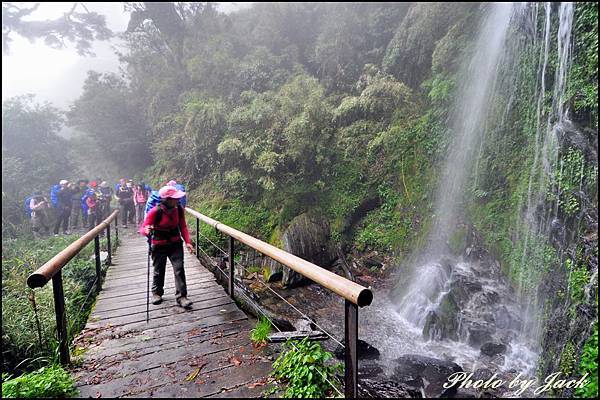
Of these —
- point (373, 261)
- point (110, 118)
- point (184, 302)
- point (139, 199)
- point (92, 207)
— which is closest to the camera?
point (184, 302)

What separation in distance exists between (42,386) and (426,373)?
5566mm

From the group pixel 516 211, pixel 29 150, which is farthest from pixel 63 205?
pixel 516 211

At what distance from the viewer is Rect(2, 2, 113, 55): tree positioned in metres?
17.6

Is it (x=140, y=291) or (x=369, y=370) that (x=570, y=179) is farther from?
(x=140, y=291)

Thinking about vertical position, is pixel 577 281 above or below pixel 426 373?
above

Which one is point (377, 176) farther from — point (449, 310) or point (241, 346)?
point (241, 346)

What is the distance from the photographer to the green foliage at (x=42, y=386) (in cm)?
223

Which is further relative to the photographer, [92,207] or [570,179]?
[92,207]

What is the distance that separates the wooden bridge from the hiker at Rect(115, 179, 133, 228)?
8.63 metres

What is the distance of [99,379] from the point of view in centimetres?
259

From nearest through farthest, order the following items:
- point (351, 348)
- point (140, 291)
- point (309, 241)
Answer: point (351, 348)
point (140, 291)
point (309, 241)

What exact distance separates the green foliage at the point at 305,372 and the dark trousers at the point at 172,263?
2139 mm

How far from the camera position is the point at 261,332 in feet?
10.3

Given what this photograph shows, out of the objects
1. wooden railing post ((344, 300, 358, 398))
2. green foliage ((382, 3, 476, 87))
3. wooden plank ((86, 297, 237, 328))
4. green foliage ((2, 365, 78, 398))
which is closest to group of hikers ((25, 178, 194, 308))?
wooden plank ((86, 297, 237, 328))
